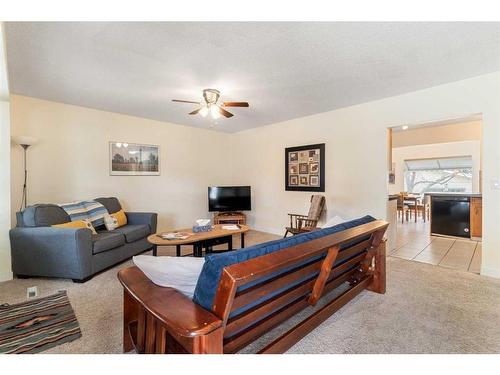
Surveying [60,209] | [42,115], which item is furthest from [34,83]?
[60,209]

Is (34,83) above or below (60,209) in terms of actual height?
above

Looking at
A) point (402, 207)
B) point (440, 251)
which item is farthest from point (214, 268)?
point (402, 207)

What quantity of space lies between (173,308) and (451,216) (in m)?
5.86

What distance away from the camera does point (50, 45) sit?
7.02 ft

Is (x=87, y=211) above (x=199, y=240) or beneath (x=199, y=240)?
above

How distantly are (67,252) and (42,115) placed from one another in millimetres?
2288

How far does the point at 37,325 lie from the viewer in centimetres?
189

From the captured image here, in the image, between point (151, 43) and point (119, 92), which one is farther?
point (119, 92)

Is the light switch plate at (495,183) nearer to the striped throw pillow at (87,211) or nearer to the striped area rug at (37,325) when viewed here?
the striped area rug at (37,325)

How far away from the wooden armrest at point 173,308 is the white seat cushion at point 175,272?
38 mm

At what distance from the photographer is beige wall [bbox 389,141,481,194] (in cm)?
696

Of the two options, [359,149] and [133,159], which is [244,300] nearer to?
[359,149]
